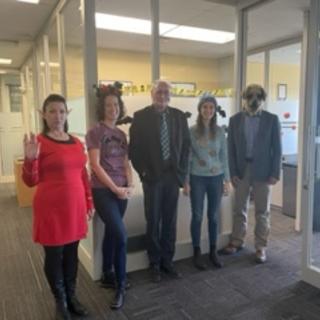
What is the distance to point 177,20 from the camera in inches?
160

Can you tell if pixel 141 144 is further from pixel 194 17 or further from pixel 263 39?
pixel 263 39

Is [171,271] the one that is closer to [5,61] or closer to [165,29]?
[165,29]

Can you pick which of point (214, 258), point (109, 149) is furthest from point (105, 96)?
point (214, 258)

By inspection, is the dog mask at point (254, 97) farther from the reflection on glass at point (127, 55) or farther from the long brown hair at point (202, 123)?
the reflection on glass at point (127, 55)

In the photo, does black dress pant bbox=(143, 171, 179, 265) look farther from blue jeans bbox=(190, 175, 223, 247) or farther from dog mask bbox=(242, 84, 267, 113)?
dog mask bbox=(242, 84, 267, 113)

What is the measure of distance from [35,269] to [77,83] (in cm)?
174

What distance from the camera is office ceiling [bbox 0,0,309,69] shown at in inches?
136

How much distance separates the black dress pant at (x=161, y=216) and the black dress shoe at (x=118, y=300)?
0.45 metres

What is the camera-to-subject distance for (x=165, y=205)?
268 cm

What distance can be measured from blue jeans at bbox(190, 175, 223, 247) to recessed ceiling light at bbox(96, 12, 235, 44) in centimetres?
165

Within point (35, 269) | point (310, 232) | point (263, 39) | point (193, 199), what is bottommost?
point (35, 269)

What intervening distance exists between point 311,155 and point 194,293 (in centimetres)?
139

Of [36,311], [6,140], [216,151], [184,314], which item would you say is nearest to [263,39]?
[216,151]

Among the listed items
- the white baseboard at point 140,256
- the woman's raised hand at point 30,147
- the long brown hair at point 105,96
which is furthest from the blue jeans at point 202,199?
the woman's raised hand at point 30,147
